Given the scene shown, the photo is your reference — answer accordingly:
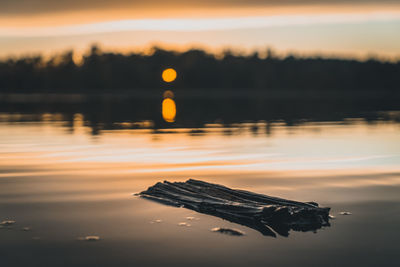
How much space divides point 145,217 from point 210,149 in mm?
15041

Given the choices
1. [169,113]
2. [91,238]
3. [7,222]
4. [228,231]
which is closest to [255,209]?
[228,231]

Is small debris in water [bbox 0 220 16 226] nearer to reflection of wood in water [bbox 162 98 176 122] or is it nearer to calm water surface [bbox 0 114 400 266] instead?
calm water surface [bbox 0 114 400 266]

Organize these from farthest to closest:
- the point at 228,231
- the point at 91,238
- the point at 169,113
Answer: the point at 169,113 → the point at 228,231 → the point at 91,238

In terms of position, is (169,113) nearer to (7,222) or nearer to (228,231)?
(7,222)

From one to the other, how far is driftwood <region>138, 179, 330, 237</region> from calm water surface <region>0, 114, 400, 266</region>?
0.35m

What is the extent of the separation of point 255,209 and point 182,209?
2217 millimetres

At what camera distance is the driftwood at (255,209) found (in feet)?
39.5

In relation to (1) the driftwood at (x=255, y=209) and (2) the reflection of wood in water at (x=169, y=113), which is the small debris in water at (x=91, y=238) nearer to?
(1) the driftwood at (x=255, y=209)

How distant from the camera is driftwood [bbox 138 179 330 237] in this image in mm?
12039

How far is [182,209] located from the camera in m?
13.8

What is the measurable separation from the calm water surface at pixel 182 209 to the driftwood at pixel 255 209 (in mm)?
349

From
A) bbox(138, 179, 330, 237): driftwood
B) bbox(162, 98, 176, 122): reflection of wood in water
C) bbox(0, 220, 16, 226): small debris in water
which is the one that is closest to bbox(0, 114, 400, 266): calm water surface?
bbox(0, 220, 16, 226): small debris in water

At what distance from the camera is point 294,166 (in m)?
21.8

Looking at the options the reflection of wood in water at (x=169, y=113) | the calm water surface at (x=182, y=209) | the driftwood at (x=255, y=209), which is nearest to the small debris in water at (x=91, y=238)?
the calm water surface at (x=182, y=209)
